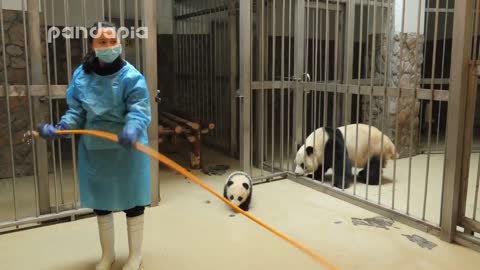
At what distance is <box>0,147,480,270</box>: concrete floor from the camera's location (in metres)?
2.63

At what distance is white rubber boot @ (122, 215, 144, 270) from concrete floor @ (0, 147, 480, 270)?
0.12m

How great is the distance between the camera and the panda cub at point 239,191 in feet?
11.3

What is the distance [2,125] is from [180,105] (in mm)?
2725

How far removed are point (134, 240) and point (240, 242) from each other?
2.46ft

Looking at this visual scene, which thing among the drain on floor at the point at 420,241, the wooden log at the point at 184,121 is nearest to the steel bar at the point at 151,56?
the wooden log at the point at 184,121

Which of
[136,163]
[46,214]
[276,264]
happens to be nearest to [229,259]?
[276,264]

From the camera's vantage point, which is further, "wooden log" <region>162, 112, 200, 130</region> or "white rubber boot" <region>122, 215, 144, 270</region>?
"wooden log" <region>162, 112, 200, 130</region>

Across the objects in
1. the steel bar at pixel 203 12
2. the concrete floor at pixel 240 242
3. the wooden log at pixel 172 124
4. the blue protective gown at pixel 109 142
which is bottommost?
the concrete floor at pixel 240 242

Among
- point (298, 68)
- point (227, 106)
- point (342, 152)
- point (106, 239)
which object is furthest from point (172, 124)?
point (106, 239)

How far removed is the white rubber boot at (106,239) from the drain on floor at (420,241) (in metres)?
1.95

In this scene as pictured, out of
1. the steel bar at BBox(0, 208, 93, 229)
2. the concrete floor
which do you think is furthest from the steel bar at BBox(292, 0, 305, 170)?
the steel bar at BBox(0, 208, 93, 229)

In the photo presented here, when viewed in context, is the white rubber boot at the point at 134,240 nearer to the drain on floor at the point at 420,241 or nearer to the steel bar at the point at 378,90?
the drain on floor at the point at 420,241

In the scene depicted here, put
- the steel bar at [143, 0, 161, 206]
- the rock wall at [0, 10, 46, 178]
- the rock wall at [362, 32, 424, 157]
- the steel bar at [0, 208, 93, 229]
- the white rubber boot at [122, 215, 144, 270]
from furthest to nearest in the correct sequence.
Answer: the rock wall at [362, 32, 424, 157]
the rock wall at [0, 10, 46, 178]
the steel bar at [143, 0, 161, 206]
the steel bar at [0, 208, 93, 229]
the white rubber boot at [122, 215, 144, 270]

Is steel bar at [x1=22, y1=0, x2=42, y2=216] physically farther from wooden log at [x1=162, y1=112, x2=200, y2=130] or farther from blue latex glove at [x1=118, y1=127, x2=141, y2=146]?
wooden log at [x1=162, y1=112, x2=200, y2=130]
